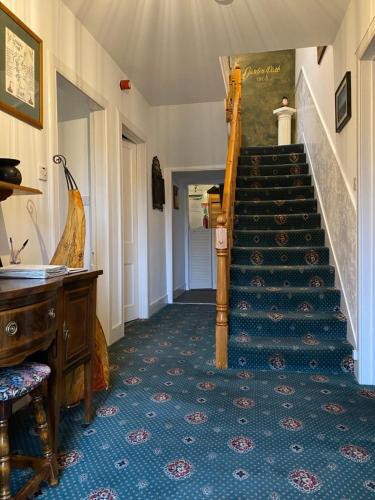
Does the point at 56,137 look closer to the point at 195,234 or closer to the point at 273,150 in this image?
the point at 273,150

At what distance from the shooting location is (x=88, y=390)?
1.84m

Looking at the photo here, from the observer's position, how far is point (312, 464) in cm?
151

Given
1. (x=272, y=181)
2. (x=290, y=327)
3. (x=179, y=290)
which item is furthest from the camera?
(x=179, y=290)

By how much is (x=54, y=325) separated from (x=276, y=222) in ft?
9.55

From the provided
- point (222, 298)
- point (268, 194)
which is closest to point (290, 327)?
point (222, 298)

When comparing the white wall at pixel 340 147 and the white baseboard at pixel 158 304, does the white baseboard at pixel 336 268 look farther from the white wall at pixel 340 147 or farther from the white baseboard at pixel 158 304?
the white baseboard at pixel 158 304

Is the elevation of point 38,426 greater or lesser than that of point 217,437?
greater

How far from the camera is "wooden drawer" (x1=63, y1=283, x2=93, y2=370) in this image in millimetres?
1608

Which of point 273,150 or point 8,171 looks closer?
point 8,171

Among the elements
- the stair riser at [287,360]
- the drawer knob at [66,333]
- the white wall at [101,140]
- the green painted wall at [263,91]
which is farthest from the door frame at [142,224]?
the drawer knob at [66,333]

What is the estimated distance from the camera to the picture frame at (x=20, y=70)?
1823 millimetres

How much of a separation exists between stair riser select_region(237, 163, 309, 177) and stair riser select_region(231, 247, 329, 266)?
157 cm

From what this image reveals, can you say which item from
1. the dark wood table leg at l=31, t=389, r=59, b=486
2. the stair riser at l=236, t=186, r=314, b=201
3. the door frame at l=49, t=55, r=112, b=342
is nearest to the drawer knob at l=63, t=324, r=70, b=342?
the dark wood table leg at l=31, t=389, r=59, b=486

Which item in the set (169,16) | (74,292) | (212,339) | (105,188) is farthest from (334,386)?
(169,16)
